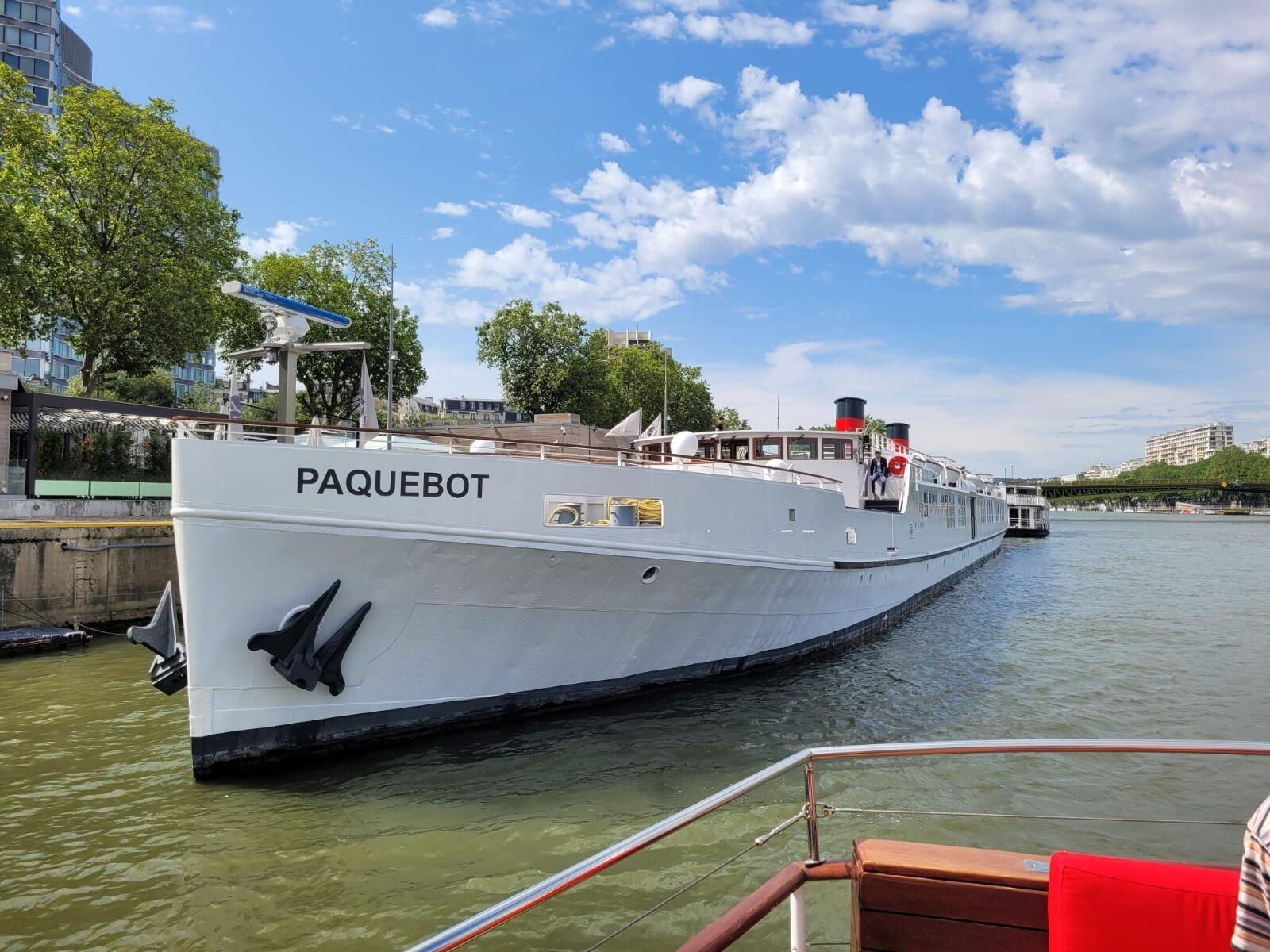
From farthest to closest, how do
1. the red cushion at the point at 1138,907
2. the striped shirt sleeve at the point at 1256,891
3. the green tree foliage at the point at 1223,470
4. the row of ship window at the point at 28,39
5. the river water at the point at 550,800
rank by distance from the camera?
the green tree foliage at the point at 1223,470 → the row of ship window at the point at 28,39 → the river water at the point at 550,800 → the red cushion at the point at 1138,907 → the striped shirt sleeve at the point at 1256,891

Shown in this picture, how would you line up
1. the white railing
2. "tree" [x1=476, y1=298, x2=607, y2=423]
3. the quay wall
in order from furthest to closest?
the white railing, "tree" [x1=476, y1=298, x2=607, y2=423], the quay wall

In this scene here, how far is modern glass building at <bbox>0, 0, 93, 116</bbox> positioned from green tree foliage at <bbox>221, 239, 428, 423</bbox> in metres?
38.7

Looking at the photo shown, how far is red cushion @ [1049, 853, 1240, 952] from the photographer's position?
6.72 feet

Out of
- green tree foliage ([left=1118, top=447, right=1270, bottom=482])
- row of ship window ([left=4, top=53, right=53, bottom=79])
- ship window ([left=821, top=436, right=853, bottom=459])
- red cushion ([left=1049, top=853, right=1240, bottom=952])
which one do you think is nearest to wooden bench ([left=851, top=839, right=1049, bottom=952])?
red cushion ([left=1049, top=853, right=1240, bottom=952])

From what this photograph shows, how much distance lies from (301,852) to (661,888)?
2.93m

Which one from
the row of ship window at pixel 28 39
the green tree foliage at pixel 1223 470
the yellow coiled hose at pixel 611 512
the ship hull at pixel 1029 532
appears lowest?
the ship hull at pixel 1029 532

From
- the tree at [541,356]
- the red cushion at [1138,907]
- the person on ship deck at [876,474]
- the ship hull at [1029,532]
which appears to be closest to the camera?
the red cushion at [1138,907]

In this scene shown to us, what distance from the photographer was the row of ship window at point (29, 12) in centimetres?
5800

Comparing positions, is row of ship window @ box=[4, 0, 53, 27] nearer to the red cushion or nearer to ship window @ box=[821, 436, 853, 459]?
ship window @ box=[821, 436, 853, 459]

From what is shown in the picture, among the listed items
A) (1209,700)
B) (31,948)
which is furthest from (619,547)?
(1209,700)

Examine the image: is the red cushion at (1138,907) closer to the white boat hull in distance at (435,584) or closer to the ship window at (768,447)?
the white boat hull in distance at (435,584)

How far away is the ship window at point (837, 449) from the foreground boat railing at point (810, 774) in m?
12.0

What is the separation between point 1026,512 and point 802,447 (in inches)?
2226

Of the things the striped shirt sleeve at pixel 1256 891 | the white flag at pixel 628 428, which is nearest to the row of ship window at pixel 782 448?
the white flag at pixel 628 428
